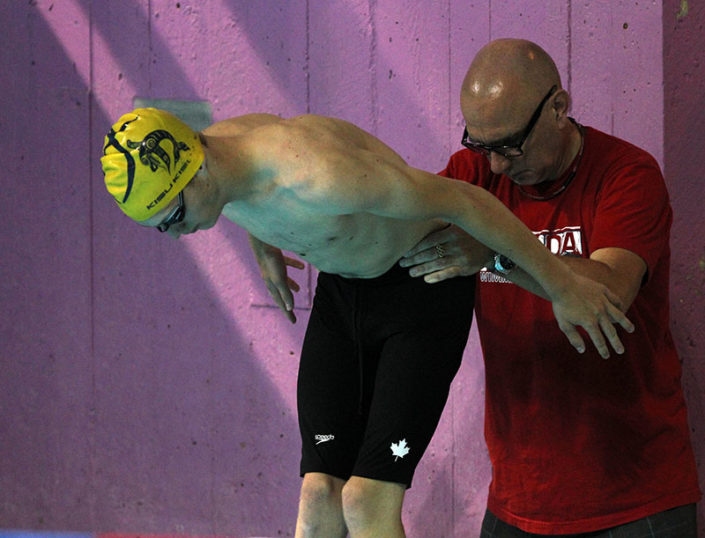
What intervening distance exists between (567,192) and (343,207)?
75cm

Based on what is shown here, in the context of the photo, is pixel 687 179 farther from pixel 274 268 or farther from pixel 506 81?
pixel 274 268

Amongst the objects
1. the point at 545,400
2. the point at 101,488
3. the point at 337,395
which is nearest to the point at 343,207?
→ the point at 337,395

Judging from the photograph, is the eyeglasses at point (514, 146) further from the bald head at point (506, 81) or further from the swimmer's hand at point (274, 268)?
the swimmer's hand at point (274, 268)

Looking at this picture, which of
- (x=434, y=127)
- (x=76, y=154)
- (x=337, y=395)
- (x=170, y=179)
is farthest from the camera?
(x=76, y=154)

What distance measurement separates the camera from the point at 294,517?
3363 mm

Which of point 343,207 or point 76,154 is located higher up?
point 76,154

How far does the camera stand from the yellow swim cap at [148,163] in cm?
190

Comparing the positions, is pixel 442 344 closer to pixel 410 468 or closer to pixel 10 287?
pixel 410 468

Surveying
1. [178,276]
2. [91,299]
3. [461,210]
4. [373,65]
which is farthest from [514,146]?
[91,299]

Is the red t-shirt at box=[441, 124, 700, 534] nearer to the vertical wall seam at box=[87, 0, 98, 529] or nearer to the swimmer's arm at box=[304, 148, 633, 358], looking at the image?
the swimmer's arm at box=[304, 148, 633, 358]

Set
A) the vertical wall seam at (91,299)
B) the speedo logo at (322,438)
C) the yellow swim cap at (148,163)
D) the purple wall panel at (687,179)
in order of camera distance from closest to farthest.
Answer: the yellow swim cap at (148,163), the speedo logo at (322,438), the purple wall panel at (687,179), the vertical wall seam at (91,299)

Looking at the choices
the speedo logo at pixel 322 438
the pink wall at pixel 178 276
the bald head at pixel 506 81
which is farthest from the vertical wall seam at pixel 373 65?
the speedo logo at pixel 322 438

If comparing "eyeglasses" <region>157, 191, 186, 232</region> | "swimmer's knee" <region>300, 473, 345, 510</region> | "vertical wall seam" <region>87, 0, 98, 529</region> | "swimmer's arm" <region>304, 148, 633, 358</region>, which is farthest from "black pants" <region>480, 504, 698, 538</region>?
"vertical wall seam" <region>87, 0, 98, 529</region>

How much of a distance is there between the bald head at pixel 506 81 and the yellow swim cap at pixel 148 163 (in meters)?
0.76
